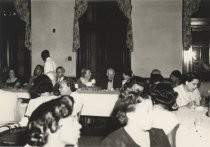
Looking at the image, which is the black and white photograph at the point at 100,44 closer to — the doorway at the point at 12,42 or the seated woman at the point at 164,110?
the doorway at the point at 12,42

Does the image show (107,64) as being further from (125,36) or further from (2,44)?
(2,44)

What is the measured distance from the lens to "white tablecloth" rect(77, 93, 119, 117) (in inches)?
210

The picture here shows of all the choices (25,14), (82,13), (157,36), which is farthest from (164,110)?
(25,14)

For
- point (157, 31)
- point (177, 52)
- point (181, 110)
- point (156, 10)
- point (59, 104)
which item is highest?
point (156, 10)

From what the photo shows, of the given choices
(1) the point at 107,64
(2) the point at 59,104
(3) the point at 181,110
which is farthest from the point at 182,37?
(2) the point at 59,104

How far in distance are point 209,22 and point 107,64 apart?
282 centimetres

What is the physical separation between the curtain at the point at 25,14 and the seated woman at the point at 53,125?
7.63m

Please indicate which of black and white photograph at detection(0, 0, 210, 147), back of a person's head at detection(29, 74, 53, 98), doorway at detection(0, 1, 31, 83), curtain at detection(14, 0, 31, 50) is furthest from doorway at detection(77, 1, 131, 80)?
back of a person's head at detection(29, 74, 53, 98)

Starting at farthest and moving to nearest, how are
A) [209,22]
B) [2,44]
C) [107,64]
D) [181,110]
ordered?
[2,44] → [107,64] → [209,22] → [181,110]

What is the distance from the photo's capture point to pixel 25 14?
9.06 metres

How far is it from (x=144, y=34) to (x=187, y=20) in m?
1.15

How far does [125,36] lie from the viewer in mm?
8562

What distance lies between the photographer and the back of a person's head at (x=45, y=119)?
1583mm

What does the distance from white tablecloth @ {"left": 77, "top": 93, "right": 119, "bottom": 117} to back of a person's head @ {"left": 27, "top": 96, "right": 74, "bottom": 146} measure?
3.68 meters
